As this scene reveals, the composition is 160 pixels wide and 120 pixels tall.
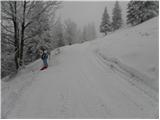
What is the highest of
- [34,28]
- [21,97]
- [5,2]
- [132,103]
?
[5,2]

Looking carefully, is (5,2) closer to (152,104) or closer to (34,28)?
(34,28)

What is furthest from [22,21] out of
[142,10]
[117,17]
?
[117,17]

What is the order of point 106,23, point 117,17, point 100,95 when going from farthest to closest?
point 106,23, point 117,17, point 100,95

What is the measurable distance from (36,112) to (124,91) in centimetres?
328

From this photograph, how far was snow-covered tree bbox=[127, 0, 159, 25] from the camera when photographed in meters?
28.2

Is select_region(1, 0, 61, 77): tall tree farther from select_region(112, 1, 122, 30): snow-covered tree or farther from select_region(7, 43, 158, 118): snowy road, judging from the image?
select_region(112, 1, 122, 30): snow-covered tree

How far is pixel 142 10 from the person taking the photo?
29016 mm

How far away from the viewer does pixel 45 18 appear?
12.5 meters

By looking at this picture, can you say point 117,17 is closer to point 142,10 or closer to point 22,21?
point 142,10

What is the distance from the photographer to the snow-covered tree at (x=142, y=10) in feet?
92.4

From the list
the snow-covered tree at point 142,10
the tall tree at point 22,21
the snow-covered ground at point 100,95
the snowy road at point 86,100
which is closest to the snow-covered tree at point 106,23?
the snow-covered tree at point 142,10

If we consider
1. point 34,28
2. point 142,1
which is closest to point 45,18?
point 34,28

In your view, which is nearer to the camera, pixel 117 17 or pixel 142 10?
pixel 142 10

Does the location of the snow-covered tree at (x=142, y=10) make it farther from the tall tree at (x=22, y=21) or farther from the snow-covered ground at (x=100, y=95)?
the snow-covered ground at (x=100, y=95)
